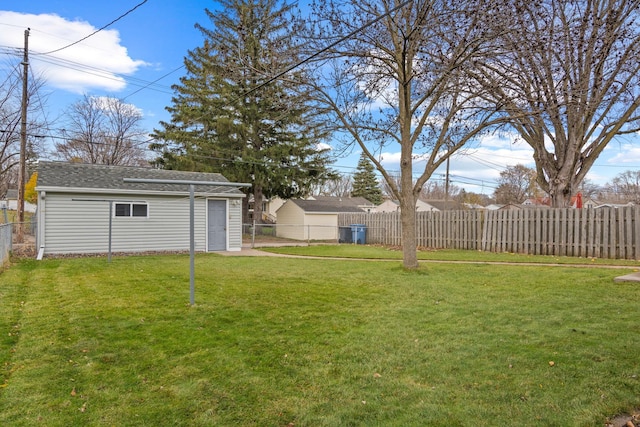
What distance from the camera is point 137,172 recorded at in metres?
17.0

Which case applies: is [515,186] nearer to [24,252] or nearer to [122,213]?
[122,213]

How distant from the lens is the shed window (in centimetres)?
1459

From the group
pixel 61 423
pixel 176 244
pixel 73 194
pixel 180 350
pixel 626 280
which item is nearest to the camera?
pixel 61 423

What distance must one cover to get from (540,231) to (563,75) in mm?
5797

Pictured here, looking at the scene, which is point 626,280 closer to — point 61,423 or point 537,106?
point 537,106

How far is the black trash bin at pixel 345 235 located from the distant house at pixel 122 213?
24.2 ft

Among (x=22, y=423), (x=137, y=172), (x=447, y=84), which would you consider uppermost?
(x=447, y=84)

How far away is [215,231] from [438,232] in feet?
31.8

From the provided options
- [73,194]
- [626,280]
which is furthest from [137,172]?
[626,280]

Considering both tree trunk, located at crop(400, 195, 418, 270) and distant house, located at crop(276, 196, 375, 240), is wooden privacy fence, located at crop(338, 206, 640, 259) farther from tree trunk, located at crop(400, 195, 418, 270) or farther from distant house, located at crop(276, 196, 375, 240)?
distant house, located at crop(276, 196, 375, 240)

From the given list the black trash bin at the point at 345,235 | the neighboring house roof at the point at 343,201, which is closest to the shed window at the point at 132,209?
the black trash bin at the point at 345,235

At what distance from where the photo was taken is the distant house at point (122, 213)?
13.5 metres

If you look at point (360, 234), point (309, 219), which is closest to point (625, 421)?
point (360, 234)

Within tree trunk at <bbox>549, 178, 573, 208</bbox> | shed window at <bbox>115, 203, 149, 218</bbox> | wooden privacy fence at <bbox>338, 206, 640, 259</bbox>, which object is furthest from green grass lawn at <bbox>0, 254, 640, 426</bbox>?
tree trunk at <bbox>549, 178, 573, 208</bbox>
